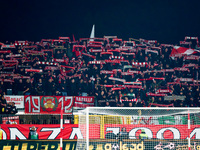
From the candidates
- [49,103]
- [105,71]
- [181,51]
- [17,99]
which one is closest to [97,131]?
[49,103]

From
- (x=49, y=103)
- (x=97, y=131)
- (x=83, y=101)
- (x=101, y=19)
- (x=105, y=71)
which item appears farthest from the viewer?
(x=101, y=19)

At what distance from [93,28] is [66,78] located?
4.44 metres

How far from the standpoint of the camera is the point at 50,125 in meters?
11.3

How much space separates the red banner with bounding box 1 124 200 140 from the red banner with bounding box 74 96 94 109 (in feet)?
19.7

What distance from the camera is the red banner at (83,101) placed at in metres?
17.4

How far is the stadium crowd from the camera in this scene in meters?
18.1

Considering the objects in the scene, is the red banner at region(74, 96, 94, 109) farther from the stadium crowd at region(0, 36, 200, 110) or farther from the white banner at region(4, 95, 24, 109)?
the white banner at region(4, 95, 24, 109)

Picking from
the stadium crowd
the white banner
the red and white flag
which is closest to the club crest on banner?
the stadium crowd

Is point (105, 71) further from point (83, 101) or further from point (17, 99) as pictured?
point (17, 99)

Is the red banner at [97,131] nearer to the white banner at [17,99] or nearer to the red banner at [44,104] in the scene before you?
the red banner at [44,104]

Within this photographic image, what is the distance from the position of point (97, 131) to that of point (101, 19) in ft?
39.7

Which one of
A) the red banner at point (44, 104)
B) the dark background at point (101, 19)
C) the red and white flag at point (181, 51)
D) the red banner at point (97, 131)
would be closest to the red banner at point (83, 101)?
the red banner at point (44, 104)

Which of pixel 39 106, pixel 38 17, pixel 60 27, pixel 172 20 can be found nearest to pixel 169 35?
pixel 172 20

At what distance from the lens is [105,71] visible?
768 inches
